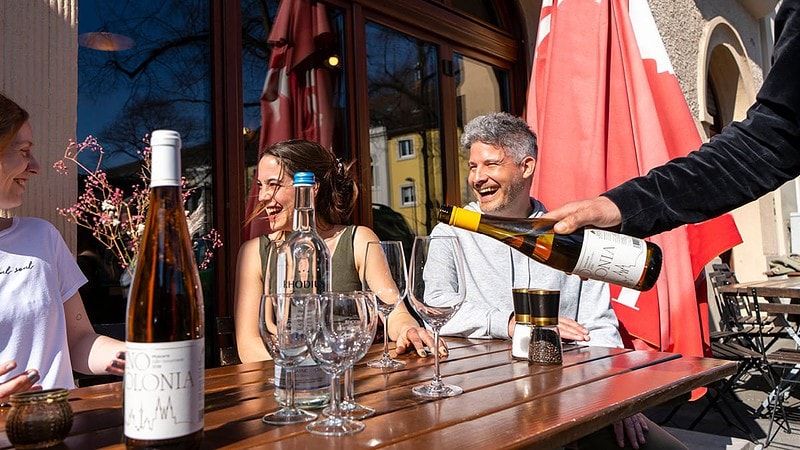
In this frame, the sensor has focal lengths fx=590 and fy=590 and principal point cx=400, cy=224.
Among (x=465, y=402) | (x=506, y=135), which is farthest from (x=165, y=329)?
(x=506, y=135)

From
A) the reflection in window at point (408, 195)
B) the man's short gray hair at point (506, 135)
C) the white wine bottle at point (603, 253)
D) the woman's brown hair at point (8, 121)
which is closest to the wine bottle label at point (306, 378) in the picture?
the white wine bottle at point (603, 253)

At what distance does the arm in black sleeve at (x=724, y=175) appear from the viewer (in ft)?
4.35

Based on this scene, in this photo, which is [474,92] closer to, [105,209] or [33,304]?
[105,209]

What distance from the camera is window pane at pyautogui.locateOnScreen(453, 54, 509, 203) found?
4152mm

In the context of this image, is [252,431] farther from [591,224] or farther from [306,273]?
[591,224]

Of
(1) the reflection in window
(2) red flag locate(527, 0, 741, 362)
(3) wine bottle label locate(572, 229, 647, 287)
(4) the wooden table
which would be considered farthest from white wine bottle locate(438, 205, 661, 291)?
(1) the reflection in window

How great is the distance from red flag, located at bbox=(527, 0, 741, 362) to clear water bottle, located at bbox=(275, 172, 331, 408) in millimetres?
2039

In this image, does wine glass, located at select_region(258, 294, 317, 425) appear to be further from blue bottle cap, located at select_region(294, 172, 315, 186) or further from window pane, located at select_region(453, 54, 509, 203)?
window pane, located at select_region(453, 54, 509, 203)

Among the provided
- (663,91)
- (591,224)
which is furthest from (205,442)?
(663,91)

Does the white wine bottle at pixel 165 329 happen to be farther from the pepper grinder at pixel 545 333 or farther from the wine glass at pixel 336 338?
the pepper grinder at pixel 545 333

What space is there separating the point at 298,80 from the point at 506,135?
1.28 m

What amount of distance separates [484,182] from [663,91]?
3.66 feet

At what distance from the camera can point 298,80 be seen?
314 cm

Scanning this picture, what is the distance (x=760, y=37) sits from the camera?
8641 mm
